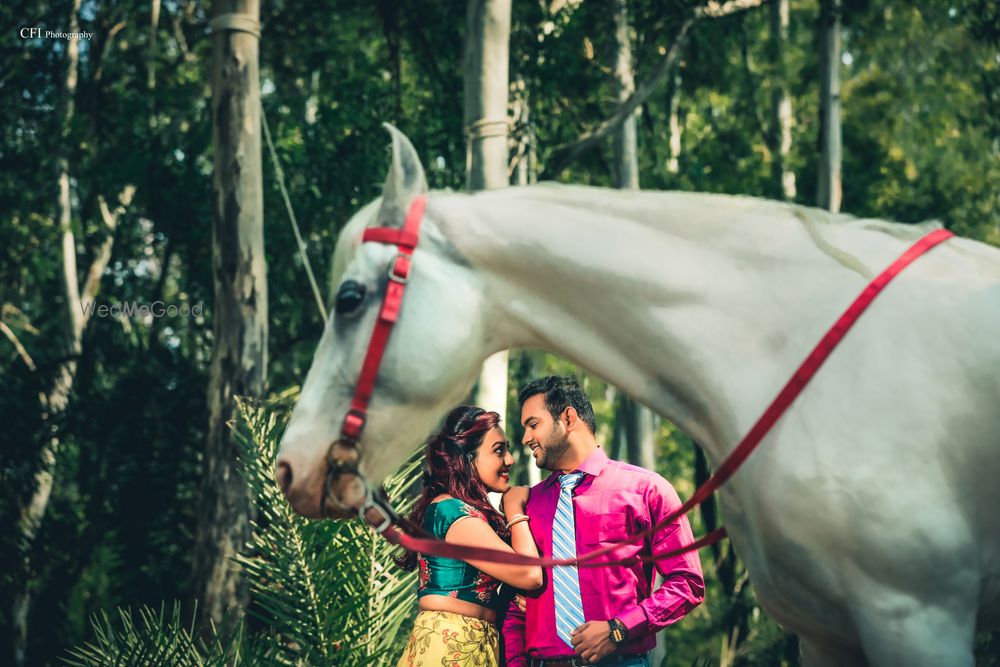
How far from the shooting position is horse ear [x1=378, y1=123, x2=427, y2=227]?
8.17 ft

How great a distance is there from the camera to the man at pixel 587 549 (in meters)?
3.36

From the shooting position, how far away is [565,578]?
3.46 meters

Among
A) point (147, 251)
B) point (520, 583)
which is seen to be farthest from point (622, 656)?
point (147, 251)

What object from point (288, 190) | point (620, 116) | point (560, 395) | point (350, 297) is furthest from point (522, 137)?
point (350, 297)

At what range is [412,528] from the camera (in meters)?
2.74

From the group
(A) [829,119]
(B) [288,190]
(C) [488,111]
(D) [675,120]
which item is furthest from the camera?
(D) [675,120]

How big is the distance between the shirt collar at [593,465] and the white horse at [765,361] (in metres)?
1.10

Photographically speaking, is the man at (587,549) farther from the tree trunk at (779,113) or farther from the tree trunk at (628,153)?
the tree trunk at (779,113)

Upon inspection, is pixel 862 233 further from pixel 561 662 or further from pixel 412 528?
pixel 561 662

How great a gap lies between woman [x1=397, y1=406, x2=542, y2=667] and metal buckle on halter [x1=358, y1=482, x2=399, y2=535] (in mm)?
702

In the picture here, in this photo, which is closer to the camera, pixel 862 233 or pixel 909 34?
pixel 862 233

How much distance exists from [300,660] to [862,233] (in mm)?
2753

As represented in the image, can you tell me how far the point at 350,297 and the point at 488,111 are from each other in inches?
175

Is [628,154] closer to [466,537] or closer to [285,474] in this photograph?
[466,537]
